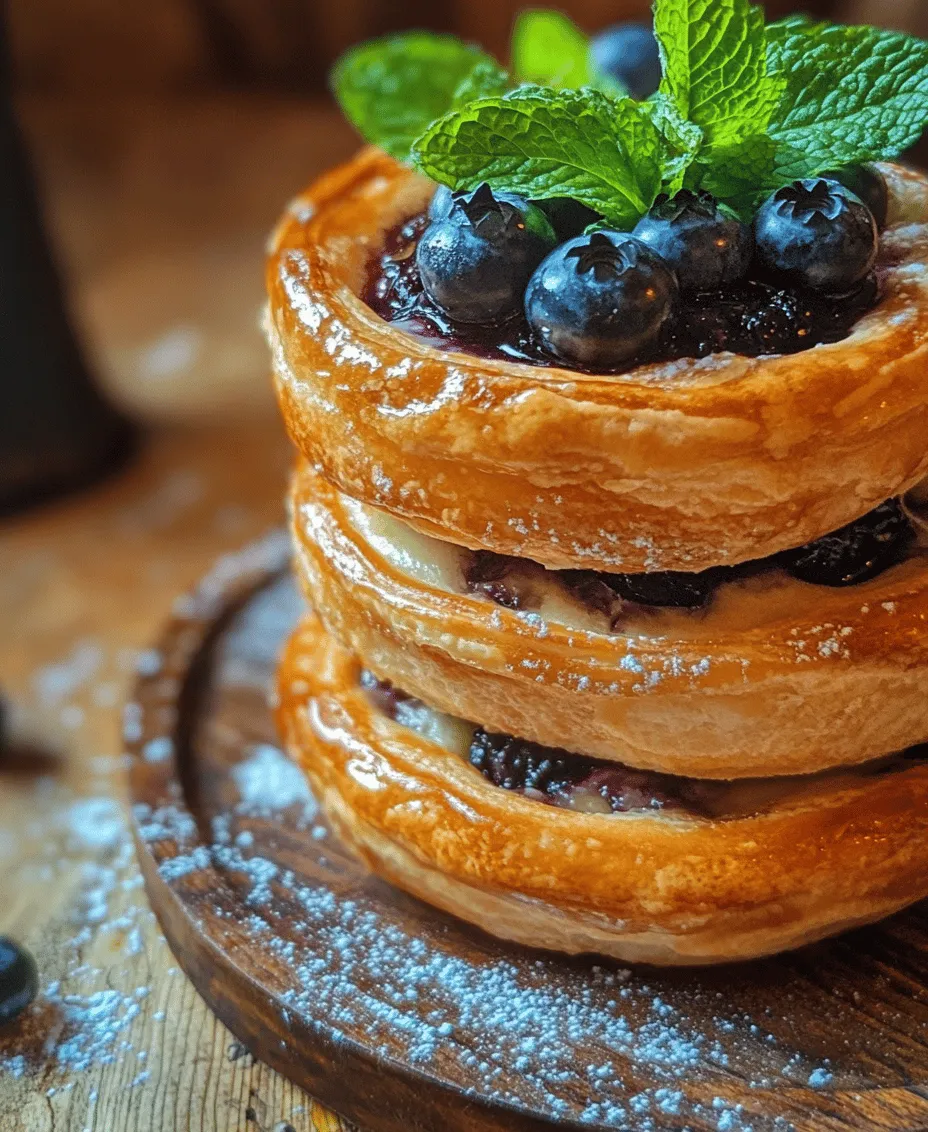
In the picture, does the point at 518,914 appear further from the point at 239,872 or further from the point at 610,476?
the point at 610,476

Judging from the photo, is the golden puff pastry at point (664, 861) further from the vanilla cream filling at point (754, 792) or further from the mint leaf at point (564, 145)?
the mint leaf at point (564, 145)

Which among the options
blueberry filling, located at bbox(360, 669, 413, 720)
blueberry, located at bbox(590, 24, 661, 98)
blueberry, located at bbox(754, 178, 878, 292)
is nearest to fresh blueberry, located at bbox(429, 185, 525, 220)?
blueberry, located at bbox(754, 178, 878, 292)

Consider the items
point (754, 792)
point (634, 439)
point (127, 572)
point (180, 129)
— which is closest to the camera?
point (634, 439)

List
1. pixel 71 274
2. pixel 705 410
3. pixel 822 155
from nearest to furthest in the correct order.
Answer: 1. pixel 705 410
2. pixel 822 155
3. pixel 71 274

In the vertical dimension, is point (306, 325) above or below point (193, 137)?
above

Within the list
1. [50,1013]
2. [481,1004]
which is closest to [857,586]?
[481,1004]

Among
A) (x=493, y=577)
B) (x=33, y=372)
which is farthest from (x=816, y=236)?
(x=33, y=372)

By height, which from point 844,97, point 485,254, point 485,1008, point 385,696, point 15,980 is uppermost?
point 844,97

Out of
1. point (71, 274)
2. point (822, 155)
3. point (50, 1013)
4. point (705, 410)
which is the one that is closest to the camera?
point (705, 410)

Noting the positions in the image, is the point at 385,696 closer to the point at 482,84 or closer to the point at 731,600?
the point at 731,600
